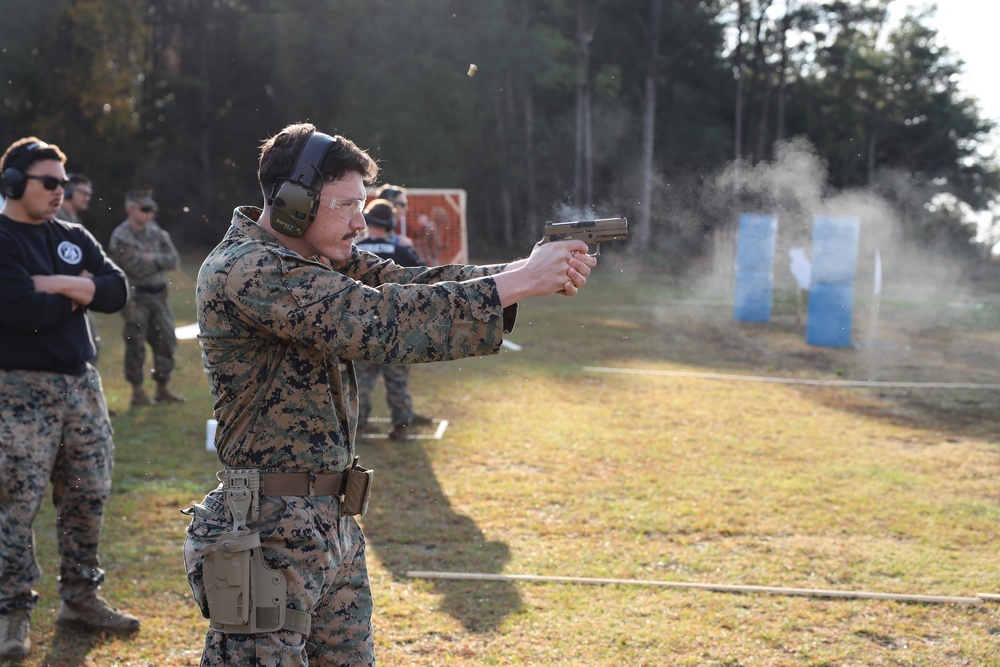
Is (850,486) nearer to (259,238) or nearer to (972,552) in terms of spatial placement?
(972,552)

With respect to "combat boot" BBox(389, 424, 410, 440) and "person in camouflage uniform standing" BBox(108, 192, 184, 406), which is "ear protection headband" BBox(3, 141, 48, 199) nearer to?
"combat boot" BBox(389, 424, 410, 440)

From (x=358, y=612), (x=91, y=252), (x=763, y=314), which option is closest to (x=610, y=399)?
(x=91, y=252)

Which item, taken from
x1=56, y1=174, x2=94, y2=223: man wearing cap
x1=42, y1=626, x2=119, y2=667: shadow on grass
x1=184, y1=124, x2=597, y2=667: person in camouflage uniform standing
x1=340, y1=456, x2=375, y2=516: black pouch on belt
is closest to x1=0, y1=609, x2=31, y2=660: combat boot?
x1=42, y1=626, x2=119, y2=667: shadow on grass

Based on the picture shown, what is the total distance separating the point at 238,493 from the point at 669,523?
4074mm

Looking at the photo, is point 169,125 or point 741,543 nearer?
point 741,543

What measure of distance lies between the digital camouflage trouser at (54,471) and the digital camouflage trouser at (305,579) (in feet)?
5.39

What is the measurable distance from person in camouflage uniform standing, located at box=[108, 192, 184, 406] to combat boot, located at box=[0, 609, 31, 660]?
5.57m

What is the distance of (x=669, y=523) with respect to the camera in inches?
239

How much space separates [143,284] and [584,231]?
7853 mm

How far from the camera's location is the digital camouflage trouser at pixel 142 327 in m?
9.46

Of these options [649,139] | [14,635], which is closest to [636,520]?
[14,635]

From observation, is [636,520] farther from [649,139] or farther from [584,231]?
[649,139]

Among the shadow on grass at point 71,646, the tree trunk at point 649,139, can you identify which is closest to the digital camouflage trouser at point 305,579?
the shadow on grass at point 71,646

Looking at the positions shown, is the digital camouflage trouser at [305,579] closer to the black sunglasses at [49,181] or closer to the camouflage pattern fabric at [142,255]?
the black sunglasses at [49,181]
